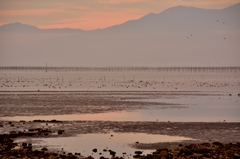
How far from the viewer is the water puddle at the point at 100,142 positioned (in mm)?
23069

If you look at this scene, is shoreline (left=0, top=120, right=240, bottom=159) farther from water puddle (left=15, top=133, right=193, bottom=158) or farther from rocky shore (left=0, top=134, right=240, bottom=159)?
water puddle (left=15, top=133, right=193, bottom=158)

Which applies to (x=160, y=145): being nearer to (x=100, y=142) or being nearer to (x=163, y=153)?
(x=100, y=142)

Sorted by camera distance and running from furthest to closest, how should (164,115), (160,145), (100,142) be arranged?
(164,115) → (100,142) → (160,145)

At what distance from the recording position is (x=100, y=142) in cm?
2578

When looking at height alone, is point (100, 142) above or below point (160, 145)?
above

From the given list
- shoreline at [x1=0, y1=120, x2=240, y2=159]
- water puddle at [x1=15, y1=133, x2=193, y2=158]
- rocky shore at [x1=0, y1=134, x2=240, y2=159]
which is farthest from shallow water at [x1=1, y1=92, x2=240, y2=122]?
rocky shore at [x1=0, y1=134, x2=240, y2=159]

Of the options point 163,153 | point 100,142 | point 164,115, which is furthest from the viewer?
point 164,115

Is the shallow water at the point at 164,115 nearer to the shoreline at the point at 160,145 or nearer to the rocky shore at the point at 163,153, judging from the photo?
the shoreline at the point at 160,145

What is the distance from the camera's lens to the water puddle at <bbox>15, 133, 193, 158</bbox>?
908 inches

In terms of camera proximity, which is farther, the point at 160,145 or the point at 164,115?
the point at 164,115

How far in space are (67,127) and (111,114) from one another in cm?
900

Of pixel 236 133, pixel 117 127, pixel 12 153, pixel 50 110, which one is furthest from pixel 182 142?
pixel 50 110

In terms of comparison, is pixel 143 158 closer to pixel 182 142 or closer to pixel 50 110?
pixel 182 142

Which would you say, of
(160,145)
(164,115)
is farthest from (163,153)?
(164,115)
